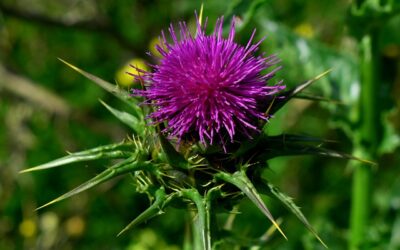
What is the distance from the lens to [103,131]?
4406 mm

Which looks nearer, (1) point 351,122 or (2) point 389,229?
(1) point 351,122

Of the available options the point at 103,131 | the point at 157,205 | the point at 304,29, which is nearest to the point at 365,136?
the point at 157,205

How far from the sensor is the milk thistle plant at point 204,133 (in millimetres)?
1958

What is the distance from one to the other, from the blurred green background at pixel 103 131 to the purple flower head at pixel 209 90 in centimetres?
151

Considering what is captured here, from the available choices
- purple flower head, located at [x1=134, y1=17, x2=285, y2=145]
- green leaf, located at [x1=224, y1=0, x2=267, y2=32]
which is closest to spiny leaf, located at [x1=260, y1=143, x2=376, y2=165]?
purple flower head, located at [x1=134, y1=17, x2=285, y2=145]

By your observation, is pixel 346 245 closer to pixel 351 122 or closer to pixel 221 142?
pixel 351 122

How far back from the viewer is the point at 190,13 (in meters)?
4.97

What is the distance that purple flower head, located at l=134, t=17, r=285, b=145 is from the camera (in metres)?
A: 1.96

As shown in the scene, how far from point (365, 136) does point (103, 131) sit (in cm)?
214

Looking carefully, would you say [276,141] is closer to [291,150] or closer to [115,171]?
[291,150]

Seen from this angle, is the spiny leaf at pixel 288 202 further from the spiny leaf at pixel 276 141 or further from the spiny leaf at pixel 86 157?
the spiny leaf at pixel 86 157

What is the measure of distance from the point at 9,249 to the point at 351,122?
8.50 feet

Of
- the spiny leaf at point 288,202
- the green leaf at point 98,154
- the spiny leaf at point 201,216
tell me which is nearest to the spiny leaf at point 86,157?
the green leaf at point 98,154

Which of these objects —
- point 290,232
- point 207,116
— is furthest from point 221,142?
point 290,232
